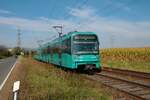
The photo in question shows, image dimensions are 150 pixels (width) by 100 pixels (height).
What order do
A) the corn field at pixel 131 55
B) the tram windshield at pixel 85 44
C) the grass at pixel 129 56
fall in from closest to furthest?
the tram windshield at pixel 85 44 < the grass at pixel 129 56 < the corn field at pixel 131 55

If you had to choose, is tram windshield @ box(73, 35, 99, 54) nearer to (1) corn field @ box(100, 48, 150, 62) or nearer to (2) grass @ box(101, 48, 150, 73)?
(2) grass @ box(101, 48, 150, 73)

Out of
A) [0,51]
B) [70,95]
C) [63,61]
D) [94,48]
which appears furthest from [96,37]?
[0,51]

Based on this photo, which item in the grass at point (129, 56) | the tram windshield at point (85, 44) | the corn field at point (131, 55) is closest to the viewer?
the tram windshield at point (85, 44)

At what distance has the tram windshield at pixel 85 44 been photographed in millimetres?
21375

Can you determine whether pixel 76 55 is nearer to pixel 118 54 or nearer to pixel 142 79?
pixel 142 79

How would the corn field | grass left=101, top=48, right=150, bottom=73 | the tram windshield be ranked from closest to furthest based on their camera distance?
the tram windshield, grass left=101, top=48, right=150, bottom=73, the corn field

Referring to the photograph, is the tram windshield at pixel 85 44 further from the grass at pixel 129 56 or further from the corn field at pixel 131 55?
the corn field at pixel 131 55

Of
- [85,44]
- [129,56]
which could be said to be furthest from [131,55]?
[85,44]

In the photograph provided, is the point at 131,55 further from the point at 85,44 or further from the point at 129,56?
the point at 85,44

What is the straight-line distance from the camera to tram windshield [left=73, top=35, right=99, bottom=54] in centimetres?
2138

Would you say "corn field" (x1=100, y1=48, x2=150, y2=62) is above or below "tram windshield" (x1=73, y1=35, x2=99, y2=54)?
below

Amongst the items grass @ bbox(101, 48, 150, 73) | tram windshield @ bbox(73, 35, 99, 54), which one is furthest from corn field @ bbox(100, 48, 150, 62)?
tram windshield @ bbox(73, 35, 99, 54)

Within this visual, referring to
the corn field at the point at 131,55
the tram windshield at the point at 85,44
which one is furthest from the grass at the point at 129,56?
the tram windshield at the point at 85,44

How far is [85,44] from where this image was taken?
70.9 feet
